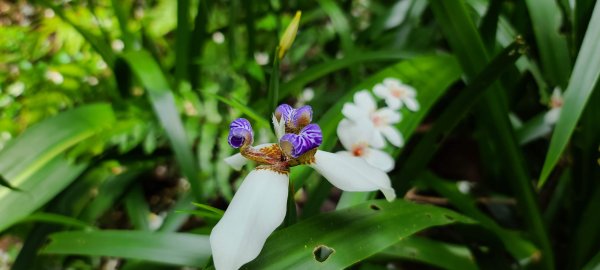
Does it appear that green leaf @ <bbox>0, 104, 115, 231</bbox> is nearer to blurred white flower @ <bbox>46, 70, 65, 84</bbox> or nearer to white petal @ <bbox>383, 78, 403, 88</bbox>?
blurred white flower @ <bbox>46, 70, 65, 84</bbox>

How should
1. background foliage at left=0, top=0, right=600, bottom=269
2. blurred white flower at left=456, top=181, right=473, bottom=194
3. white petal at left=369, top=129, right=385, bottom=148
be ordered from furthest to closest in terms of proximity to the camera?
blurred white flower at left=456, top=181, right=473, bottom=194
white petal at left=369, top=129, right=385, bottom=148
background foliage at left=0, top=0, right=600, bottom=269

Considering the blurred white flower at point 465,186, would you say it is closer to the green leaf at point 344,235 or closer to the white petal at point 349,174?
the green leaf at point 344,235

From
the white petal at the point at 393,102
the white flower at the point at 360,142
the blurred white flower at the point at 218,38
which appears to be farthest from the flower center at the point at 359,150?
the blurred white flower at the point at 218,38

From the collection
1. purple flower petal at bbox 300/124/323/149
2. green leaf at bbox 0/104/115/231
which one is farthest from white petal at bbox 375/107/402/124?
green leaf at bbox 0/104/115/231

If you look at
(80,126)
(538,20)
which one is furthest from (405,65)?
(80,126)

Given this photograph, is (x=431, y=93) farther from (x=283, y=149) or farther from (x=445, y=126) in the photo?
(x=283, y=149)

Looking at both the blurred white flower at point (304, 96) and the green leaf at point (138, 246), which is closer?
the green leaf at point (138, 246)
